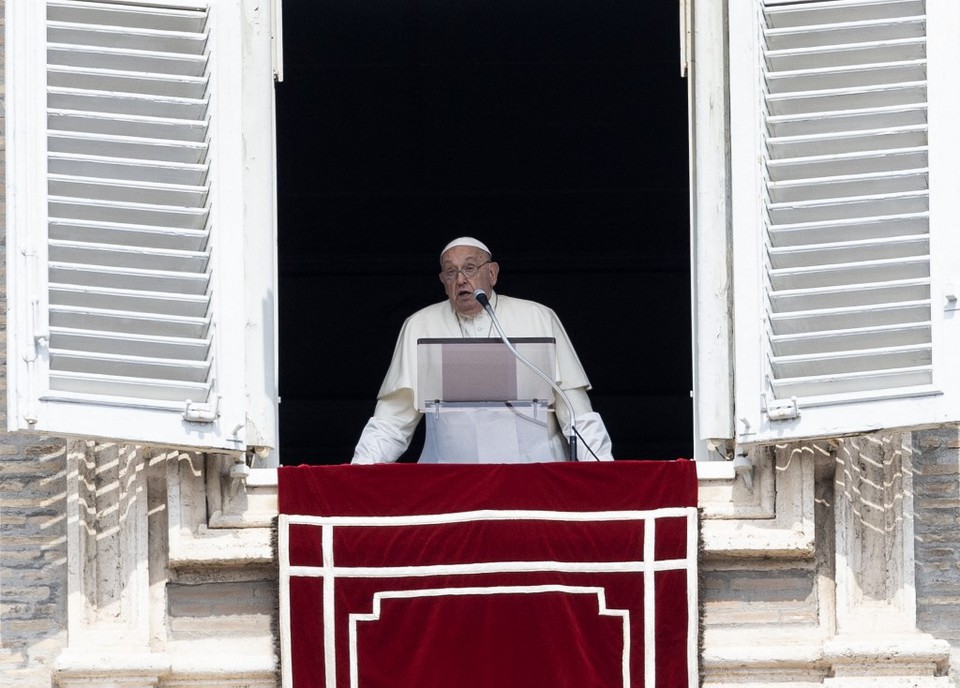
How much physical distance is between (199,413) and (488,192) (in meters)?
5.31

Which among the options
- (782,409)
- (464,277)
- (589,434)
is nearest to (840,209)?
(782,409)

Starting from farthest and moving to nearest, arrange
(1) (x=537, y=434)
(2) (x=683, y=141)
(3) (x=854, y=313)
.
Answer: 1. (2) (x=683, y=141)
2. (1) (x=537, y=434)
3. (3) (x=854, y=313)

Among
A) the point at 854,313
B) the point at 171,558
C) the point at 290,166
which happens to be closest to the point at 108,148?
the point at 171,558

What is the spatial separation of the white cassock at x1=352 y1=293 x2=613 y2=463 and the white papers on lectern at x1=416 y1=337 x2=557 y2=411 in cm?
38

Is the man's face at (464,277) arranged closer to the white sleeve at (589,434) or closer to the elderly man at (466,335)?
the elderly man at (466,335)

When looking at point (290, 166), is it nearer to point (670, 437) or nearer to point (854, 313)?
point (670, 437)

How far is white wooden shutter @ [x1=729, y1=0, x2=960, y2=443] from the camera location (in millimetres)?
6066

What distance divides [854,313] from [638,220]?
507cm

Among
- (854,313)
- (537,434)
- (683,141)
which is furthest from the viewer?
(683,141)

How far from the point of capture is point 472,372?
6.55m

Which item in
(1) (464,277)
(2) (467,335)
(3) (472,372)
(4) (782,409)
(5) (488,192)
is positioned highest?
(5) (488,192)

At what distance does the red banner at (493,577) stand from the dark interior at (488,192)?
4.29m

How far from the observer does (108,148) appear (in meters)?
6.13

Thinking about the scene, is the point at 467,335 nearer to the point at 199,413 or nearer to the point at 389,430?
the point at 389,430
